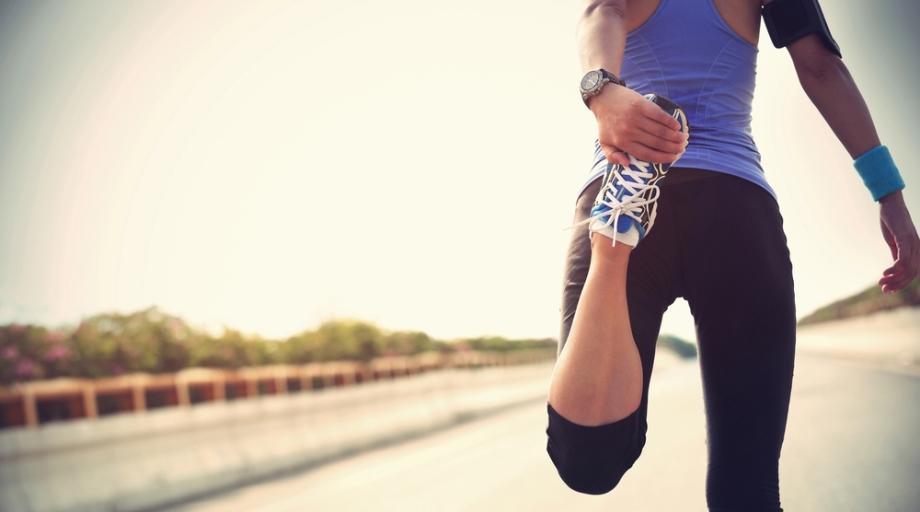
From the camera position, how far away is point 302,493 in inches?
248

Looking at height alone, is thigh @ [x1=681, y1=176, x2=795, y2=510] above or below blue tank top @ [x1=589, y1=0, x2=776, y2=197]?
below

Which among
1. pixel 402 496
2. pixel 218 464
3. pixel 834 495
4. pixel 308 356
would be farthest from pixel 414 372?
pixel 834 495

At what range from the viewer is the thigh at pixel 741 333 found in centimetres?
188

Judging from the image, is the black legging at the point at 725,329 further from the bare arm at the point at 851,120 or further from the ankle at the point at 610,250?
the bare arm at the point at 851,120

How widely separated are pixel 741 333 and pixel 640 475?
14.2 ft

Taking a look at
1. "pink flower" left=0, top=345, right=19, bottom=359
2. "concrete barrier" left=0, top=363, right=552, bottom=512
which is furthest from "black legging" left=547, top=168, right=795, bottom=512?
"pink flower" left=0, top=345, right=19, bottom=359

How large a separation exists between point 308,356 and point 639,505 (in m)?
13.0

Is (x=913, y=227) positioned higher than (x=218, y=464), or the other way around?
(x=913, y=227)

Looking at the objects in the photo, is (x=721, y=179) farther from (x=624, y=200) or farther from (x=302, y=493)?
(x=302, y=493)

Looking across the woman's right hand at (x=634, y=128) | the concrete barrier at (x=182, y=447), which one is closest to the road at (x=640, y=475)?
the concrete barrier at (x=182, y=447)

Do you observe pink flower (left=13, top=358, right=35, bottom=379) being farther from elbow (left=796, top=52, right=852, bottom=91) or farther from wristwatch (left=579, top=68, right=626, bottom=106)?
elbow (left=796, top=52, right=852, bottom=91)

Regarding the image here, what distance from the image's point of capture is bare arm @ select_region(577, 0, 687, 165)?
1.68 metres

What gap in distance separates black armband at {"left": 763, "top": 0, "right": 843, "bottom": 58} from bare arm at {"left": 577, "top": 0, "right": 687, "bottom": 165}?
481 mm

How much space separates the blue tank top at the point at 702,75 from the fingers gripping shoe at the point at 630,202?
221mm
